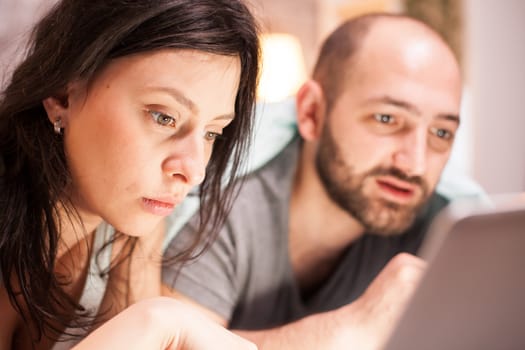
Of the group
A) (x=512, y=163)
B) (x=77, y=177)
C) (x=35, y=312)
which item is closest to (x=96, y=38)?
(x=77, y=177)

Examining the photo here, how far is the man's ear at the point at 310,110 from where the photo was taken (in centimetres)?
106

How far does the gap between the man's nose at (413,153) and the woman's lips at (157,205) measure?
0.42 m

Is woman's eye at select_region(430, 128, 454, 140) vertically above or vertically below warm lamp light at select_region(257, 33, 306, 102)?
above

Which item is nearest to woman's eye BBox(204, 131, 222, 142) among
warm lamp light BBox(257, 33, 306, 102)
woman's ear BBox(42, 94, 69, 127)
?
woman's ear BBox(42, 94, 69, 127)

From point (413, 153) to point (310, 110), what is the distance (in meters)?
0.20

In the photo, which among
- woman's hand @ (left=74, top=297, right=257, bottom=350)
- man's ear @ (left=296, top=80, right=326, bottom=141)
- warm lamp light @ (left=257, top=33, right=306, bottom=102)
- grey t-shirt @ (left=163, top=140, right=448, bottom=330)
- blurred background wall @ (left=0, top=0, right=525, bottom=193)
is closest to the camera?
woman's hand @ (left=74, top=297, right=257, bottom=350)

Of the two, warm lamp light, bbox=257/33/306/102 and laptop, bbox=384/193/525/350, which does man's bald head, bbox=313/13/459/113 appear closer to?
laptop, bbox=384/193/525/350

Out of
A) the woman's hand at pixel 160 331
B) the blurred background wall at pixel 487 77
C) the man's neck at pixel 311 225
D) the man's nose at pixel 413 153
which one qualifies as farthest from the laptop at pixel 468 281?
the blurred background wall at pixel 487 77

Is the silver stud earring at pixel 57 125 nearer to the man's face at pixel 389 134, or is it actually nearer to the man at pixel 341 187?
the man at pixel 341 187

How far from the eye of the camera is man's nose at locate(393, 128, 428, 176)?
97 cm

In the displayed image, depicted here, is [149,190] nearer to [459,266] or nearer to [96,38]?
[96,38]

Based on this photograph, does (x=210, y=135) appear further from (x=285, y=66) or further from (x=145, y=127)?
(x=285, y=66)

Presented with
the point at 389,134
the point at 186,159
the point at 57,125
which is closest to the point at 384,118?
the point at 389,134

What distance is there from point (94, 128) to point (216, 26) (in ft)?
0.60
